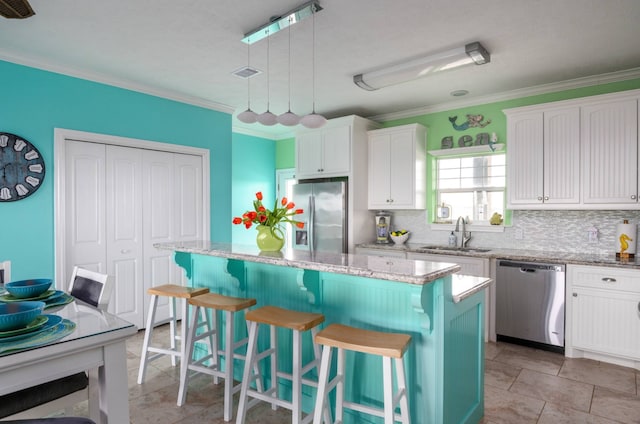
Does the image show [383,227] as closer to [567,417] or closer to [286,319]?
[567,417]

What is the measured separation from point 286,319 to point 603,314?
108 inches

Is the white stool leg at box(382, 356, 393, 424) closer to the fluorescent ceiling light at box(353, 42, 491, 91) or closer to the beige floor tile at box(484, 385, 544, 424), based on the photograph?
the beige floor tile at box(484, 385, 544, 424)

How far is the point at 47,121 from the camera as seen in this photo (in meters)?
3.32

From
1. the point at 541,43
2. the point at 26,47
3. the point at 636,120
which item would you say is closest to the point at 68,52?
the point at 26,47

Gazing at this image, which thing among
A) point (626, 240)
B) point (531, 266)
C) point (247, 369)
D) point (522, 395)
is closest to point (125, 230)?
point (247, 369)

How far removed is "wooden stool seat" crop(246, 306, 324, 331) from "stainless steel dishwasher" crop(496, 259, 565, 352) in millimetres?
2291

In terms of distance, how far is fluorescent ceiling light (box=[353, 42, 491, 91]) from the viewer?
2.88 m

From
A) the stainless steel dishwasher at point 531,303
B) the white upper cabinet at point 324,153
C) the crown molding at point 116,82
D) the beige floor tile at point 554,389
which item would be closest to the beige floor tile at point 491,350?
the stainless steel dishwasher at point 531,303

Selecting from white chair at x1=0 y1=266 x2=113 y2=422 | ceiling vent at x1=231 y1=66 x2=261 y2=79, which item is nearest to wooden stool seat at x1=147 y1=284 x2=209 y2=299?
white chair at x1=0 y1=266 x2=113 y2=422

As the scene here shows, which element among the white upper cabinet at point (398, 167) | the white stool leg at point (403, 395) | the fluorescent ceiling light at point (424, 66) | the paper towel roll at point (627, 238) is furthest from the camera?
the white upper cabinet at point (398, 167)

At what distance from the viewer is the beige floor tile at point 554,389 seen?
2.55 m

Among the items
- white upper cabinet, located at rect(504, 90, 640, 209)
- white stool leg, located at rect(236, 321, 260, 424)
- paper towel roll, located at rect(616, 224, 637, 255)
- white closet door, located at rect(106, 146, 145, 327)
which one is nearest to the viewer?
white stool leg, located at rect(236, 321, 260, 424)

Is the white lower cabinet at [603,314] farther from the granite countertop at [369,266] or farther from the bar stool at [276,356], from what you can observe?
the bar stool at [276,356]

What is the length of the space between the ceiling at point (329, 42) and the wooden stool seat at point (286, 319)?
6.17 ft
